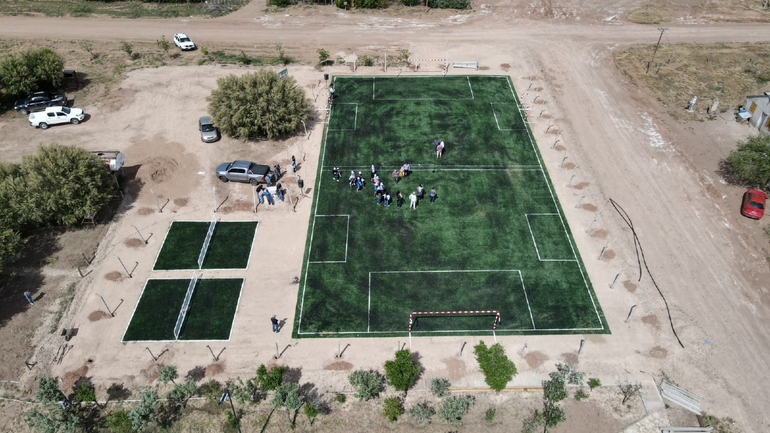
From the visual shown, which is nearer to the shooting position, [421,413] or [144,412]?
[144,412]

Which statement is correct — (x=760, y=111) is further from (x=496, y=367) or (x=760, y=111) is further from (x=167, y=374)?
(x=167, y=374)

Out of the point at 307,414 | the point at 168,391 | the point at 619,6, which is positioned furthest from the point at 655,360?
the point at 619,6

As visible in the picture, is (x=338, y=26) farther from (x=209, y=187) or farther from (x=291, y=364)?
(x=291, y=364)

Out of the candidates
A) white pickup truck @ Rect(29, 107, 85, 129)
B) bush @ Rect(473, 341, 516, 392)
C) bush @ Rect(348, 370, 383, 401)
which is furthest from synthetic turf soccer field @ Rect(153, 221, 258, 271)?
white pickup truck @ Rect(29, 107, 85, 129)

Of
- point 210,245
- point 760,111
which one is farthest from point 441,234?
point 760,111

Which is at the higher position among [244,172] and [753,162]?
[753,162]

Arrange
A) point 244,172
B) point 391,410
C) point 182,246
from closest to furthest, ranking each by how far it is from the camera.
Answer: point 391,410
point 182,246
point 244,172

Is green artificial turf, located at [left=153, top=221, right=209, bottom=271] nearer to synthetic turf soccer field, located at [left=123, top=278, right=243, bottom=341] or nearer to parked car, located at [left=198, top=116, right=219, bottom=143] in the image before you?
synthetic turf soccer field, located at [left=123, top=278, right=243, bottom=341]
